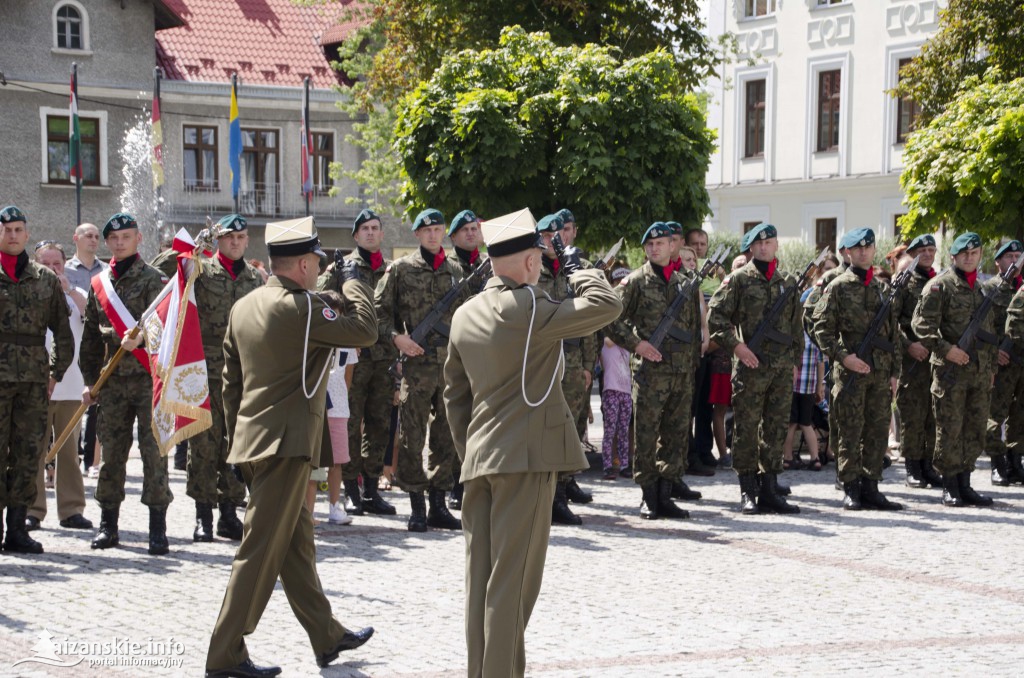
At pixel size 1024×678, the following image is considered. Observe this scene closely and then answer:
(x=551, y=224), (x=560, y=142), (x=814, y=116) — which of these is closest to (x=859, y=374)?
(x=551, y=224)

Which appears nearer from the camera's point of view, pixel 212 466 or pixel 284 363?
pixel 284 363

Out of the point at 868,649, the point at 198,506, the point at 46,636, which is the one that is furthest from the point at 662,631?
the point at 198,506

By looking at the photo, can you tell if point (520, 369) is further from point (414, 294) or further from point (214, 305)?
point (414, 294)

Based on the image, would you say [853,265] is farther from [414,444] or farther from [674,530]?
[414,444]

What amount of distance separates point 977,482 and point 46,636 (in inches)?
360

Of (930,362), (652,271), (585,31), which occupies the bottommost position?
(930,362)

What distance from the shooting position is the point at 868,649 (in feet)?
21.4

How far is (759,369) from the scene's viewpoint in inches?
423

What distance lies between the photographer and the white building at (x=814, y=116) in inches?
1556

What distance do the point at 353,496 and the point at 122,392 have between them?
2330 millimetres

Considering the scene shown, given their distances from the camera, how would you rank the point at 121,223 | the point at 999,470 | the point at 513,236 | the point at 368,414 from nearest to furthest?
the point at 513,236
the point at 121,223
the point at 368,414
the point at 999,470

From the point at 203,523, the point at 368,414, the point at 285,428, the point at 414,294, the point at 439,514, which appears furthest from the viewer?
the point at 368,414

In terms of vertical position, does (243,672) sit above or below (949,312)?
below

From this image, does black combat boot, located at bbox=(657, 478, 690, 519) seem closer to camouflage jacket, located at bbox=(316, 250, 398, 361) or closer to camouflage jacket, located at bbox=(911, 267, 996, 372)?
camouflage jacket, located at bbox=(316, 250, 398, 361)
